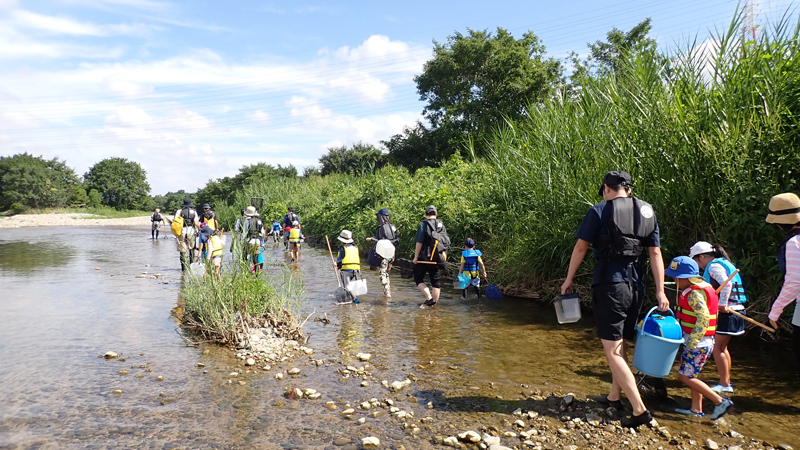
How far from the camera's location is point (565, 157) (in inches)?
390

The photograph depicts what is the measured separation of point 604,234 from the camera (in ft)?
14.5

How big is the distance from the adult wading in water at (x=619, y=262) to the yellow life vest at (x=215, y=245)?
856cm

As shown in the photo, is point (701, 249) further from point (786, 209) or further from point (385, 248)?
point (385, 248)

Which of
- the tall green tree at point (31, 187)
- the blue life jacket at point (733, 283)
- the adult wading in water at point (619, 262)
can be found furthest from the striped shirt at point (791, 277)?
the tall green tree at point (31, 187)

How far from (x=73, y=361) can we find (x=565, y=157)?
853cm

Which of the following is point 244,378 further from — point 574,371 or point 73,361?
point 574,371

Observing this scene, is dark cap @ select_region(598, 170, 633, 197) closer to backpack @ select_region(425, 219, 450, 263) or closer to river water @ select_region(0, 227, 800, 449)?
river water @ select_region(0, 227, 800, 449)

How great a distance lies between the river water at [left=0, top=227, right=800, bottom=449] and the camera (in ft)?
14.7

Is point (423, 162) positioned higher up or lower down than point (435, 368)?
higher up

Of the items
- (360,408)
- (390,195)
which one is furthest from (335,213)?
(360,408)

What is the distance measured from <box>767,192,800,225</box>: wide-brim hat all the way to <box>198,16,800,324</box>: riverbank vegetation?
2.17 metres

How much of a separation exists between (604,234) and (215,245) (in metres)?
8.83

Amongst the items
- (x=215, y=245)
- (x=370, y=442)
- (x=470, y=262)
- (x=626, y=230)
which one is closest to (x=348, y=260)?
(x=470, y=262)

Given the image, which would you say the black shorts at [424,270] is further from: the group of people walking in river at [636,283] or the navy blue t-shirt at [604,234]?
the navy blue t-shirt at [604,234]
